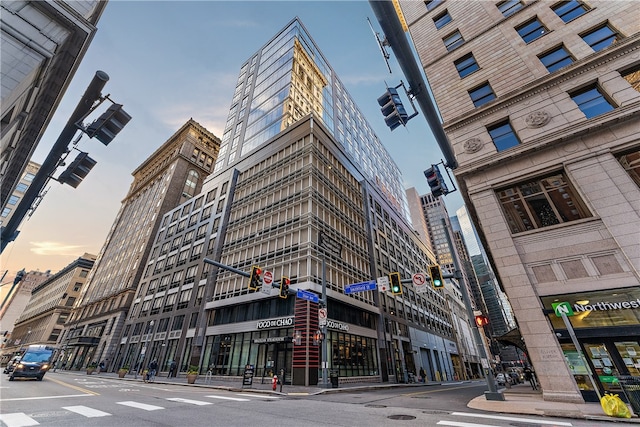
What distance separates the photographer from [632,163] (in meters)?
13.4

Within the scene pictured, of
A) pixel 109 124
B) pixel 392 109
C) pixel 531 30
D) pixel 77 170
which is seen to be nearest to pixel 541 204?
pixel 392 109

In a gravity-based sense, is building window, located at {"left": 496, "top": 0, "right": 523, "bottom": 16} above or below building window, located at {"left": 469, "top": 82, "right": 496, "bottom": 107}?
above

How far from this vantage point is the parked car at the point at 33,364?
738 inches

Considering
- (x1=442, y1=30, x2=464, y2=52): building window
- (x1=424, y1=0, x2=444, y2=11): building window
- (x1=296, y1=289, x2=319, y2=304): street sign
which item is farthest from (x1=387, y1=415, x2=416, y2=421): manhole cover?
(x1=424, y1=0, x2=444, y2=11): building window

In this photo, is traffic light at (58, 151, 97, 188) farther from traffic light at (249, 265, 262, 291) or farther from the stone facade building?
the stone facade building

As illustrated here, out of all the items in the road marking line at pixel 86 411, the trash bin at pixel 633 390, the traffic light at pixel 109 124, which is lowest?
the road marking line at pixel 86 411

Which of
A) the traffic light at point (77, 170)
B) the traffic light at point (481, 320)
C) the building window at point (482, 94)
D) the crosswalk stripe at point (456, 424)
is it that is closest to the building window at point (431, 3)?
the building window at point (482, 94)

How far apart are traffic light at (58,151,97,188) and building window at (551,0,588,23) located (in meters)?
28.1

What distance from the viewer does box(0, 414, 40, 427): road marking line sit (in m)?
6.15

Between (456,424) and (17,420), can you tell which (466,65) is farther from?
(17,420)

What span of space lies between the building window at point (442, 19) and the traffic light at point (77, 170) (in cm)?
3052

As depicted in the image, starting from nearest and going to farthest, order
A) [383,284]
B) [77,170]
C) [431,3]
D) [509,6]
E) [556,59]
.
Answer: [77,170] < [383,284] < [556,59] < [509,6] < [431,3]

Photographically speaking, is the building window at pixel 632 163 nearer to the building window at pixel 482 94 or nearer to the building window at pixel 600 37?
the building window at pixel 600 37

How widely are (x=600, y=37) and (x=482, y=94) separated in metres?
6.55
